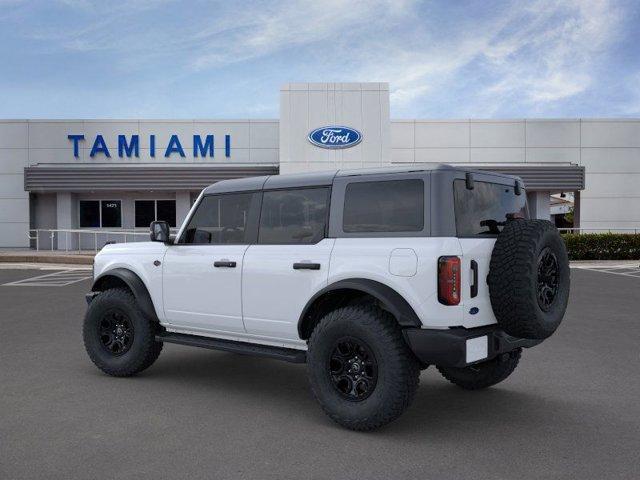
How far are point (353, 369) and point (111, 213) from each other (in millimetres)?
26627

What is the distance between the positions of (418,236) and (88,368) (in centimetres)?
402

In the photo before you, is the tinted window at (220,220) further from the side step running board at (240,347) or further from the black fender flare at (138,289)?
the side step running board at (240,347)

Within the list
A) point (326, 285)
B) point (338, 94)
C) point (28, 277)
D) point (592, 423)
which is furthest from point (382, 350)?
point (338, 94)

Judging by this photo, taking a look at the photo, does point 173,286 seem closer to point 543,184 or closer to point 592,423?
point 592,423

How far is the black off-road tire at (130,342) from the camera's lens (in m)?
6.22

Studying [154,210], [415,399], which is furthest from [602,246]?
[415,399]

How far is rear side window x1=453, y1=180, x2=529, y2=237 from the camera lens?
15.3 feet

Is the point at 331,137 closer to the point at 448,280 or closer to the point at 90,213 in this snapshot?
the point at 90,213

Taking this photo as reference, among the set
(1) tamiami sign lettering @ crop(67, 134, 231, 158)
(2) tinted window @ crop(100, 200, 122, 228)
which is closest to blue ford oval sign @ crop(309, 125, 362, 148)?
(1) tamiami sign lettering @ crop(67, 134, 231, 158)

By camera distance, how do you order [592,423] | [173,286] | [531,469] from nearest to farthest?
1. [531,469]
2. [592,423]
3. [173,286]

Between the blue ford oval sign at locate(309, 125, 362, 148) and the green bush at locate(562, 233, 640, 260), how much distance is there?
9.07 m

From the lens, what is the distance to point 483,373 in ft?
18.7

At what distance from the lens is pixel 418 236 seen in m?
4.53

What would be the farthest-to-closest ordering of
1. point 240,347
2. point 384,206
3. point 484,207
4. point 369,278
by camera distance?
point 240,347, point 484,207, point 384,206, point 369,278
